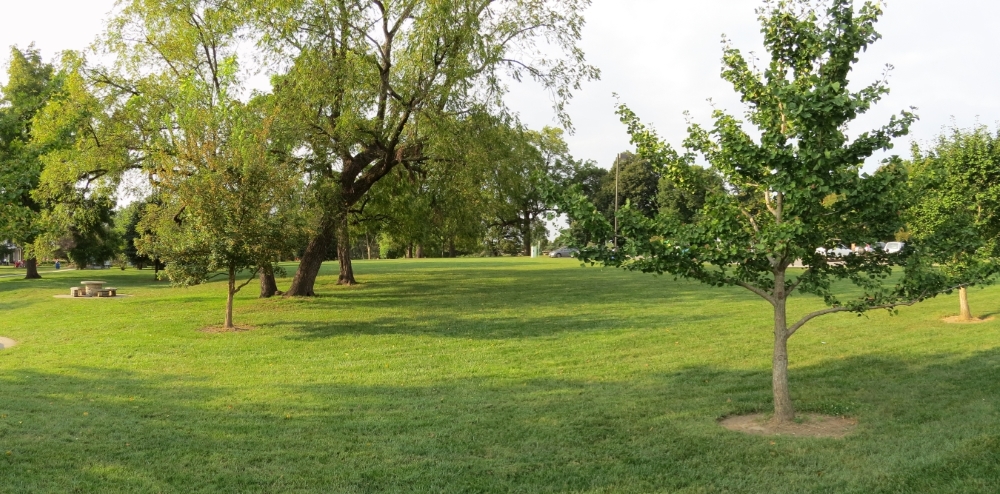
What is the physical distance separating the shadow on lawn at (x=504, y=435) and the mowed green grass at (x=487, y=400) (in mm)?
35

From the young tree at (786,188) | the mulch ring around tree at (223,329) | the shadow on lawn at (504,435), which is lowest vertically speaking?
the shadow on lawn at (504,435)

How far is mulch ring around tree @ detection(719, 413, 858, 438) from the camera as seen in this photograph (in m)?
7.81

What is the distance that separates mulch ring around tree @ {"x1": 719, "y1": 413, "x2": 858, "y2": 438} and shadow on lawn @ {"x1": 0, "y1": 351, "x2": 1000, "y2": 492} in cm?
22

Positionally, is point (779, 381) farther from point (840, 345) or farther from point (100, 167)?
point (100, 167)

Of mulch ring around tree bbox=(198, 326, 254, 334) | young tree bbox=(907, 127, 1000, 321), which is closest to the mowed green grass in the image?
mulch ring around tree bbox=(198, 326, 254, 334)

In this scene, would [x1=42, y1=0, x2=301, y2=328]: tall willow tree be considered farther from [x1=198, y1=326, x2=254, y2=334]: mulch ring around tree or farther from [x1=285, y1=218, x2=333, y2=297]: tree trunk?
[x1=285, y1=218, x2=333, y2=297]: tree trunk

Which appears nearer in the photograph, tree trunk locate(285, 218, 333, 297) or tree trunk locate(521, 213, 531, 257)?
tree trunk locate(285, 218, 333, 297)

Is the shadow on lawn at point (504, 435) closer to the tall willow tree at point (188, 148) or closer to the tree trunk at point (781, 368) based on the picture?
the tree trunk at point (781, 368)

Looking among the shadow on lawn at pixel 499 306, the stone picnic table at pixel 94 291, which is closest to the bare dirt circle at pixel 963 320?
the shadow on lawn at pixel 499 306

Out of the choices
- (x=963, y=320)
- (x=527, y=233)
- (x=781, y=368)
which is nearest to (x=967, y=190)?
(x=963, y=320)

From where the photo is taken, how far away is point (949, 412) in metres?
8.24

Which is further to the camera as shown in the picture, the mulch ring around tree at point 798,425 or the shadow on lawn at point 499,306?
the shadow on lawn at point 499,306

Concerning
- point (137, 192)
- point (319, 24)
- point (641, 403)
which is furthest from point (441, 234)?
point (641, 403)

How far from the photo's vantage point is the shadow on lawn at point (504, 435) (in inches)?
243
